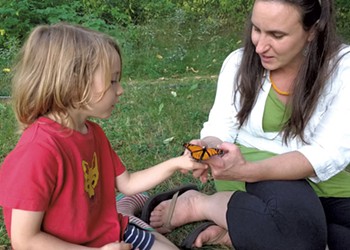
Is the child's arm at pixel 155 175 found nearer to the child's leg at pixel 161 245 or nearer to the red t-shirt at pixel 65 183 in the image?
the red t-shirt at pixel 65 183

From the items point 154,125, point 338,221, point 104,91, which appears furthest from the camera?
point 154,125

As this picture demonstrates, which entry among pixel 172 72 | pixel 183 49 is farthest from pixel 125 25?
pixel 172 72

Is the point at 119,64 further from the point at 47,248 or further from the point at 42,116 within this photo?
the point at 47,248

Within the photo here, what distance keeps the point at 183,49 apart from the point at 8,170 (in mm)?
4965

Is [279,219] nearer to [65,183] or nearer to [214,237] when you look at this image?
[214,237]

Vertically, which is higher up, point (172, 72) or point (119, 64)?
point (119, 64)

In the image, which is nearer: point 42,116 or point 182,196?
point 42,116

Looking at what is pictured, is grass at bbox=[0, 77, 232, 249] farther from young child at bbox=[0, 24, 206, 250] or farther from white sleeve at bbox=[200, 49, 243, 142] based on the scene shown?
young child at bbox=[0, 24, 206, 250]

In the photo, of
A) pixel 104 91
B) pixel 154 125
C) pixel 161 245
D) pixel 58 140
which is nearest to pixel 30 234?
pixel 58 140

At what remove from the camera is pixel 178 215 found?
8.58 feet

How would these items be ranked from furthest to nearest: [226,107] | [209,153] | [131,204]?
[131,204] < [226,107] < [209,153]

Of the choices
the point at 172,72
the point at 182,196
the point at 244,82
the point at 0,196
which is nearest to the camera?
the point at 0,196

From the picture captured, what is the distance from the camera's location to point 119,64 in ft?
6.42

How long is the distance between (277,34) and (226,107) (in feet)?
1.39
